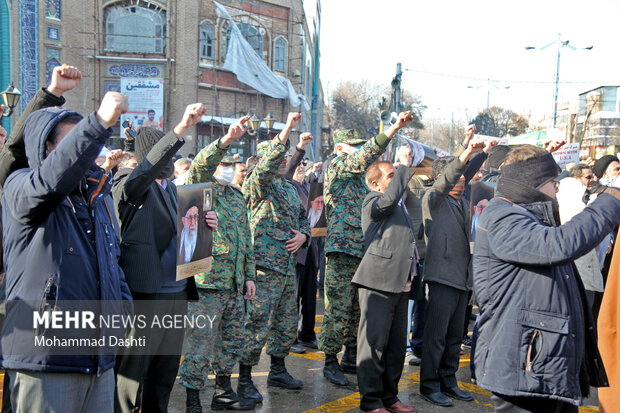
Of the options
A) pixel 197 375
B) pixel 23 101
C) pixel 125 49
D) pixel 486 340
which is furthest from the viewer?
pixel 125 49

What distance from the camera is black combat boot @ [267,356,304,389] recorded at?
5.38m

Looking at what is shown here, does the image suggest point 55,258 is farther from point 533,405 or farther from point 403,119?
point 403,119

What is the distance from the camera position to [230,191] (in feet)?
16.1

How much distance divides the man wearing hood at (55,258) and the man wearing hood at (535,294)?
80.5 inches

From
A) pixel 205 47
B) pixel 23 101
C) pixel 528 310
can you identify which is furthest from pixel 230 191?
pixel 205 47

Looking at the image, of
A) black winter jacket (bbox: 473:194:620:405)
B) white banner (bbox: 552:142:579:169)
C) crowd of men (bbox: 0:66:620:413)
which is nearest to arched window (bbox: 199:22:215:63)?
white banner (bbox: 552:142:579:169)

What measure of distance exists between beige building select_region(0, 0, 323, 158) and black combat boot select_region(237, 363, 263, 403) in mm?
22100

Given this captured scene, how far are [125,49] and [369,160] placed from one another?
81.1 feet

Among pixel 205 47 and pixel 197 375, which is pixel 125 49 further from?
pixel 197 375

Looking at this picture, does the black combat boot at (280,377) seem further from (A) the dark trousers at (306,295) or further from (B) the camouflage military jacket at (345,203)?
(A) the dark trousers at (306,295)

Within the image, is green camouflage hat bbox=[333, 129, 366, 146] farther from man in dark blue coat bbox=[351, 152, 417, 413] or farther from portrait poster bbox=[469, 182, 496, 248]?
portrait poster bbox=[469, 182, 496, 248]

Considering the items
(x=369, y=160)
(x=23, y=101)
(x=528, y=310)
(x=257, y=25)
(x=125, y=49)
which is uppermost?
(x=257, y=25)

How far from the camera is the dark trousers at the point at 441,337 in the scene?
17.1ft

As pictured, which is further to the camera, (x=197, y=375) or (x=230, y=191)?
(x=230, y=191)
